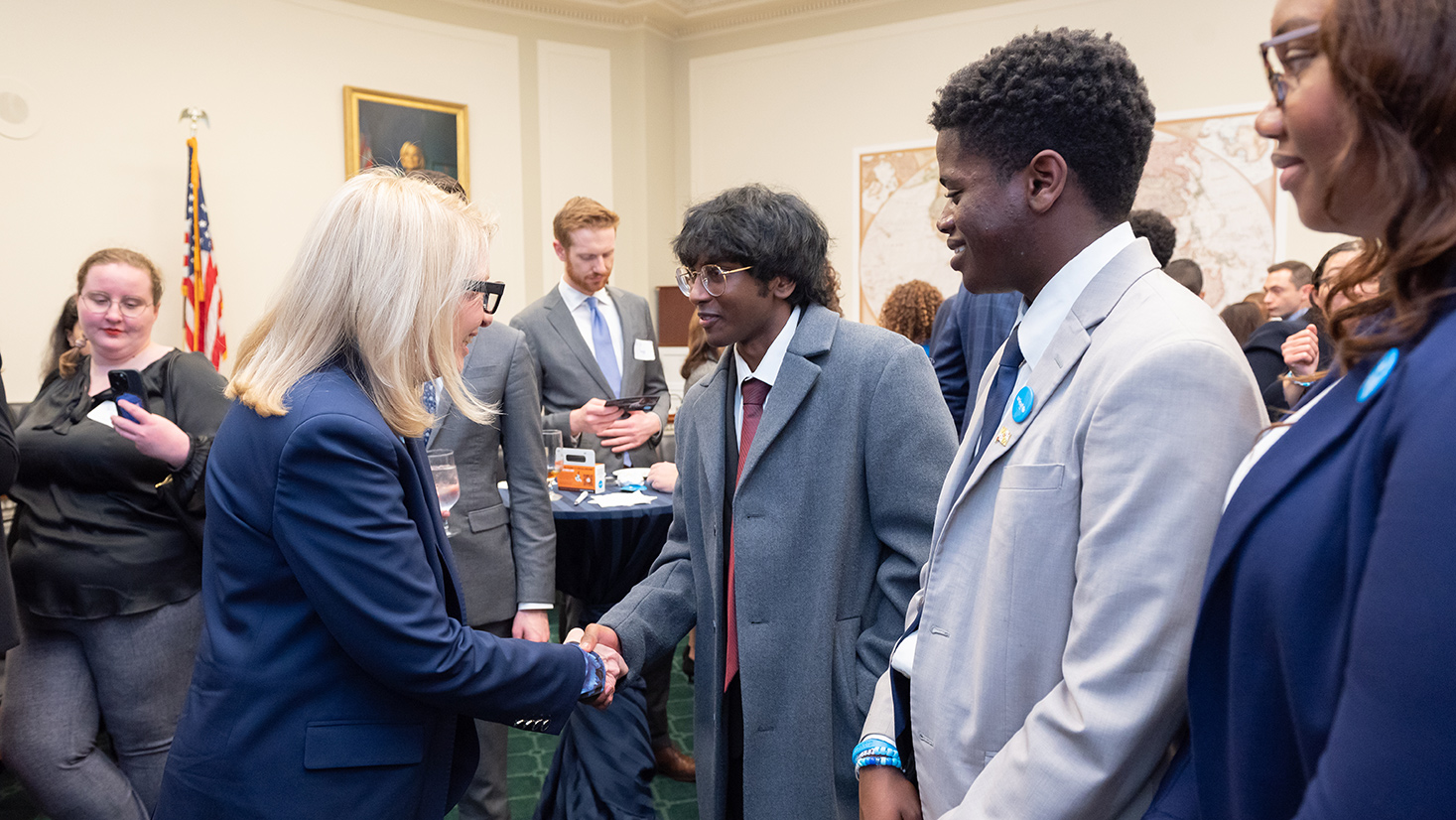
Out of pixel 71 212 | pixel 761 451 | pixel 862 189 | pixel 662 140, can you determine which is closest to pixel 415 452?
pixel 761 451

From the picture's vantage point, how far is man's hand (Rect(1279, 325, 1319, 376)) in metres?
3.58

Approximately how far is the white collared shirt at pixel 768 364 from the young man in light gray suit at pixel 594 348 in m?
1.96

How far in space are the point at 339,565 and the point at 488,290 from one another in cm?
81

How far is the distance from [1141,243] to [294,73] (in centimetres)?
747

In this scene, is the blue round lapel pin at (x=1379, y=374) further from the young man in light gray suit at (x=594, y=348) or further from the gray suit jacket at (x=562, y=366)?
the gray suit jacket at (x=562, y=366)

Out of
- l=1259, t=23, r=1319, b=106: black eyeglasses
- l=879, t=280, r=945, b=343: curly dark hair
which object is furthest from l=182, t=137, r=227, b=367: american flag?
l=1259, t=23, r=1319, b=106: black eyeglasses

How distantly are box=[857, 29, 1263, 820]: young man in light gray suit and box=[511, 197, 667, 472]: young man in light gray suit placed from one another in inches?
108

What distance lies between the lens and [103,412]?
270cm

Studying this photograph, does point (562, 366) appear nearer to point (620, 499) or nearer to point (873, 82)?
point (620, 499)

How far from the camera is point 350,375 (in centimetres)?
152

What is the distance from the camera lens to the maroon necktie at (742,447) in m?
1.91

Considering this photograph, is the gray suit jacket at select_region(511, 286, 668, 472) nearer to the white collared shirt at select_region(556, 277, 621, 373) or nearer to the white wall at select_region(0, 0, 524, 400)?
the white collared shirt at select_region(556, 277, 621, 373)

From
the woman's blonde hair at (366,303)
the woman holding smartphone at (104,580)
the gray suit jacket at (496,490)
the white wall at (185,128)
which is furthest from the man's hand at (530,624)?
the white wall at (185,128)

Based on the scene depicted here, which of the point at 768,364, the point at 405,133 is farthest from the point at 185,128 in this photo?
the point at 768,364
